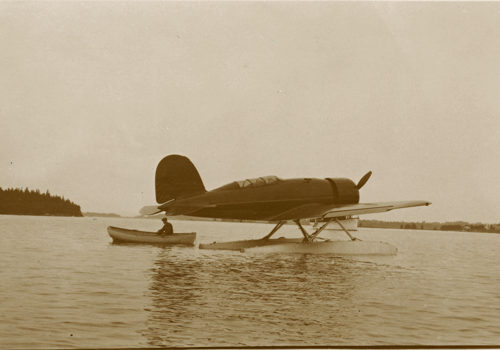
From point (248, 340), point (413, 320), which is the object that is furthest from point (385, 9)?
point (248, 340)

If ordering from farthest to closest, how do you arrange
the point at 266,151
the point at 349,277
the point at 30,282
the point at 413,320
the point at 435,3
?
1. the point at 349,277
2. the point at 30,282
3. the point at 266,151
4. the point at 435,3
5. the point at 413,320

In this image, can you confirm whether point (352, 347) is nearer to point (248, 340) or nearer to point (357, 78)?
point (248, 340)

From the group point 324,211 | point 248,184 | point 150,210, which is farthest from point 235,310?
point 324,211

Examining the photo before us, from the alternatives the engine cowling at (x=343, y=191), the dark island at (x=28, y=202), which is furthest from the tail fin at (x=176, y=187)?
the engine cowling at (x=343, y=191)

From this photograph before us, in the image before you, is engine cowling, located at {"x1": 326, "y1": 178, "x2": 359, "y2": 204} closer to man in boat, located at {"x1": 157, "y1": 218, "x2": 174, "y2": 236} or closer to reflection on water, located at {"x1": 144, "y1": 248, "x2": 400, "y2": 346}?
reflection on water, located at {"x1": 144, "y1": 248, "x2": 400, "y2": 346}

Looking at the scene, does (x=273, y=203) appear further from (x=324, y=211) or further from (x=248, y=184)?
(x=324, y=211)

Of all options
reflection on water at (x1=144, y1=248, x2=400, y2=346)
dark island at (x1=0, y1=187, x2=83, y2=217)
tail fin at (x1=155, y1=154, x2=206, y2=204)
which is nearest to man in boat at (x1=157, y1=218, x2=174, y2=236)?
tail fin at (x1=155, y1=154, x2=206, y2=204)
